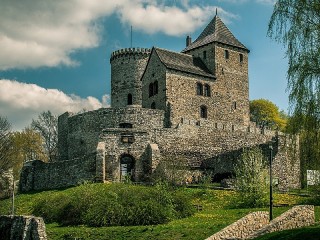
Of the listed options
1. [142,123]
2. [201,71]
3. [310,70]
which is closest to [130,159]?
[142,123]

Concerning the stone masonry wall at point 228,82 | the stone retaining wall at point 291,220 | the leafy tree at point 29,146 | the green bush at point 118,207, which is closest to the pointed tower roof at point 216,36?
the stone masonry wall at point 228,82

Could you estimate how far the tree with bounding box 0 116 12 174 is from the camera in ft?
169

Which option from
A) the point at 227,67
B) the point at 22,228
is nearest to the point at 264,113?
the point at 227,67

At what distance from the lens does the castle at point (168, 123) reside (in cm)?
4091

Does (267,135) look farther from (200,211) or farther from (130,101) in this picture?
(200,211)

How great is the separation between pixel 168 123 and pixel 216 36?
12.4 meters

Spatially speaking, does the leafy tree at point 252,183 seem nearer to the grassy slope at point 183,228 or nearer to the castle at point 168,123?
the grassy slope at point 183,228

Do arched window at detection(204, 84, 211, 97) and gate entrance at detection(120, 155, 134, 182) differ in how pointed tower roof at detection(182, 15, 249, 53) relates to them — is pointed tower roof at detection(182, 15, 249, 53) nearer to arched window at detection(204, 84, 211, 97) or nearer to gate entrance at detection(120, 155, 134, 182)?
arched window at detection(204, 84, 211, 97)

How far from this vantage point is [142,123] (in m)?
45.6

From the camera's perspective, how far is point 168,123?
4716cm

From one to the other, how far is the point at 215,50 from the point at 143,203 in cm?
2831

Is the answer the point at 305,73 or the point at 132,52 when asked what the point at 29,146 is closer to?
the point at 132,52

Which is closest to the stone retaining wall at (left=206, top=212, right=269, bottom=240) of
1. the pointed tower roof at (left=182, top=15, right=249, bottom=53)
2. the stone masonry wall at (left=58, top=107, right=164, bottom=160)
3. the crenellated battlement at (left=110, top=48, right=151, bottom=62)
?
the stone masonry wall at (left=58, top=107, right=164, bottom=160)

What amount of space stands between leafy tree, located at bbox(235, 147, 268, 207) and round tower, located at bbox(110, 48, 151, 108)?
24709 mm
